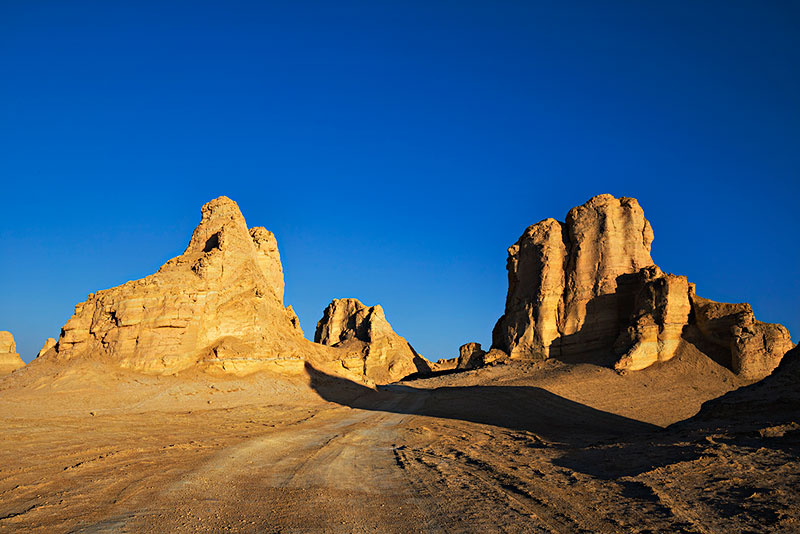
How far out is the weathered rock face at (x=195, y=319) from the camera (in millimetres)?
24531

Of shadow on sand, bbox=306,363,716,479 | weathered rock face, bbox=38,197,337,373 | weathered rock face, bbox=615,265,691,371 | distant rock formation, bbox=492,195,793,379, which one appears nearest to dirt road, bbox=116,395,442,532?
shadow on sand, bbox=306,363,716,479

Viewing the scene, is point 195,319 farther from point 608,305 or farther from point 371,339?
point 371,339

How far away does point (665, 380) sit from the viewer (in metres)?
30.8

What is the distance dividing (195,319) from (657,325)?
98.5 feet

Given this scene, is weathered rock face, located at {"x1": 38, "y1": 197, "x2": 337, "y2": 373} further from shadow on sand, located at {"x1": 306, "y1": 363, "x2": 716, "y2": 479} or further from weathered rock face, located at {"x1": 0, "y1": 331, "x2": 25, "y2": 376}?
weathered rock face, located at {"x1": 0, "y1": 331, "x2": 25, "y2": 376}

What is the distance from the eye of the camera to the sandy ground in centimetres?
625

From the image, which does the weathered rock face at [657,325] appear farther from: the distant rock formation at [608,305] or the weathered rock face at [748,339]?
the weathered rock face at [748,339]

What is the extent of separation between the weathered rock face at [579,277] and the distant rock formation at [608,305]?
0.08m

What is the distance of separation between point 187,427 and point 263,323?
41.8 ft

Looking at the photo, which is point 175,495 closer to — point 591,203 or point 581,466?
point 581,466

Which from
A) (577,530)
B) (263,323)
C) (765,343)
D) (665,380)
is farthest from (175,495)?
(765,343)

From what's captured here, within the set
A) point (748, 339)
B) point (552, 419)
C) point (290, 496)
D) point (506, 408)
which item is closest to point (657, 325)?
point (748, 339)

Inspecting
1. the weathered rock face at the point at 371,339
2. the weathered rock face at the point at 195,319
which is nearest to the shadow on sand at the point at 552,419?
the weathered rock face at the point at 195,319

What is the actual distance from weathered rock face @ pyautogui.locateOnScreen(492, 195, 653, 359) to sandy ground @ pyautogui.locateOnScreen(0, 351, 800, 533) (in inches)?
758
